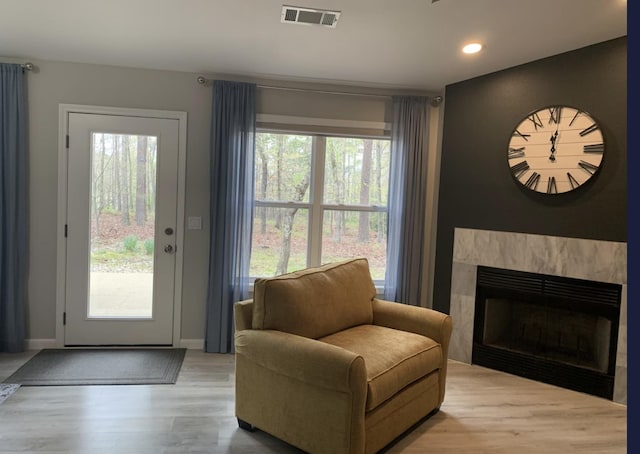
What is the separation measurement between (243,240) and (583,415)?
2.75m

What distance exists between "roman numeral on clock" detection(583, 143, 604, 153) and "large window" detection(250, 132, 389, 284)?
5.22 ft

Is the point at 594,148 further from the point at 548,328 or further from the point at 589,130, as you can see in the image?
the point at 548,328

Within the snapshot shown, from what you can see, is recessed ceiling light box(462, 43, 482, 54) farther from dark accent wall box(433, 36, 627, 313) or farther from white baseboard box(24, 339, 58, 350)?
white baseboard box(24, 339, 58, 350)

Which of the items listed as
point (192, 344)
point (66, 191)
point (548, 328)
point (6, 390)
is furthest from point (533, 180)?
point (6, 390)

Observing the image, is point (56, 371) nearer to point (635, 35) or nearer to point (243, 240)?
point (243, 240)

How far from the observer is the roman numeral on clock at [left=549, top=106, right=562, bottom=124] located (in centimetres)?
312

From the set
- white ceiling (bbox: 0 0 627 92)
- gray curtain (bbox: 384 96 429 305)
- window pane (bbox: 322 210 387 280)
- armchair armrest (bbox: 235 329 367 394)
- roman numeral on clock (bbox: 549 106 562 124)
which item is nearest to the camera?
armchair armrest (bbox: 235 329 367 394)

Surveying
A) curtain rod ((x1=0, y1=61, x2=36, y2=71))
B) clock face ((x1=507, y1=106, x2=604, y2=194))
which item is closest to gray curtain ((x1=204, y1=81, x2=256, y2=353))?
curtain rod ((x1=0, y1=61, x2=36, y2=71))

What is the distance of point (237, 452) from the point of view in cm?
224

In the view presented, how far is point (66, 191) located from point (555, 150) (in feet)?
12.5

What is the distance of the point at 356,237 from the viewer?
401cm

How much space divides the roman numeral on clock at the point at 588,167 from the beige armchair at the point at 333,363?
4.79 feet

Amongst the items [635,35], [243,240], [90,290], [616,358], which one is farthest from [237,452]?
[616,358]

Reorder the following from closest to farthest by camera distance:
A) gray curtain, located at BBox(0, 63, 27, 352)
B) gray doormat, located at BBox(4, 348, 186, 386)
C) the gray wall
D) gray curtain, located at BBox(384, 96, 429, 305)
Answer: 1. gray doormat, located at BBox(4, 348, 186, 386)
2. gray curtain, located at BBox(0, 63, 27, 352)
3. the gray wall
4. gray curtain, located at BBox(384, 96, 429, 305)
